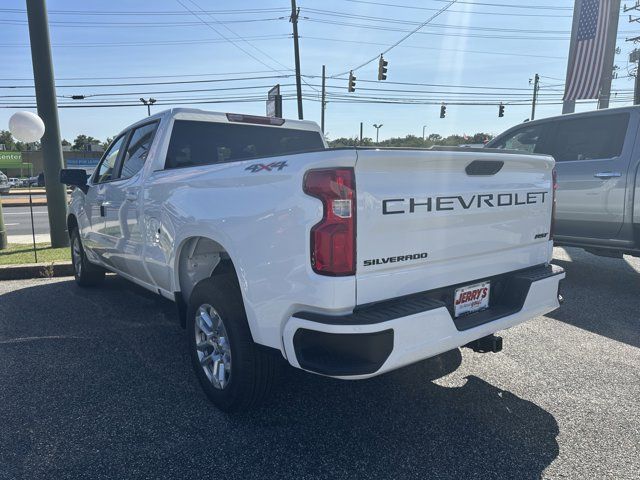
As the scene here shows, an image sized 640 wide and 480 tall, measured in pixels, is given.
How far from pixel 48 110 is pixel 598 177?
851cm

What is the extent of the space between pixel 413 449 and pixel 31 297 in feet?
16.4

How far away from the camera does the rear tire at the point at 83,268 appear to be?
576cm

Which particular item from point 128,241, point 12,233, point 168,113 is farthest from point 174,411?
point 12,233

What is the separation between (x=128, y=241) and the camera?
13.6 feet

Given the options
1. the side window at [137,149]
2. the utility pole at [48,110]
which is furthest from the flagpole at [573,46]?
the side window at [137,149]

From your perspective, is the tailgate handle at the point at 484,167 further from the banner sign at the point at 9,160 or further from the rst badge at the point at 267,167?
the banner sign at the point at 9,160

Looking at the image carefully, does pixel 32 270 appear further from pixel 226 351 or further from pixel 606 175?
pixel 606 175

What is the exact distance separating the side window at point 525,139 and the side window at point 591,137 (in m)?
0.28

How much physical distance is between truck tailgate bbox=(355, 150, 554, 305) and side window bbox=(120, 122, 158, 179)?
8.25ft

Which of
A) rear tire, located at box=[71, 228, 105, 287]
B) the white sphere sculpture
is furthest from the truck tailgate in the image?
the white sphere sculpture

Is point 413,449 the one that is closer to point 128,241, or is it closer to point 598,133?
point 128,241

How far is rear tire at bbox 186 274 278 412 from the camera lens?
264 centimetres

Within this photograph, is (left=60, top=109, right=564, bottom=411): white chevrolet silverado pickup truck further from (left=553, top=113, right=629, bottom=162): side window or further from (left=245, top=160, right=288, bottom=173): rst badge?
(left=553, top=113, right=629, bottom=162): side window

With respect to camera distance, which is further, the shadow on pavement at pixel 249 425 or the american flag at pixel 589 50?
the american flag at pixel 589 50
